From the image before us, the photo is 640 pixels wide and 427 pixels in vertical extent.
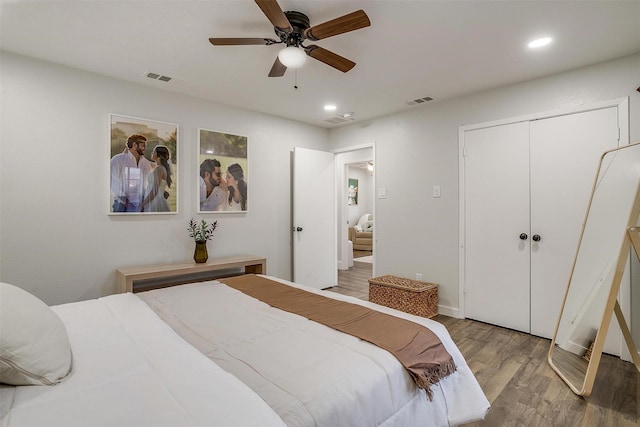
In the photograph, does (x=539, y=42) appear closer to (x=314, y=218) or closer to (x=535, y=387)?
(x=535, y=387)

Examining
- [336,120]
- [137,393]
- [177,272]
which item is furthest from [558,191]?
[177,272]

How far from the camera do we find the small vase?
344 cm

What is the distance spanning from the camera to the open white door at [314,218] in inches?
176

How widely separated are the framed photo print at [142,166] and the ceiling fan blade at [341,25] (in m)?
2.13

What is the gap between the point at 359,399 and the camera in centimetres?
113

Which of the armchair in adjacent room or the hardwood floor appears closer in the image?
the hardwood floor

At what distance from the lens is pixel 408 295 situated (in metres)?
3.51

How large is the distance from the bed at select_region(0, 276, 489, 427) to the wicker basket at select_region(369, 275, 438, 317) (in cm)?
182

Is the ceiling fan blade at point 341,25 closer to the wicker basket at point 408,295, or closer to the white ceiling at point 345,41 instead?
A: the white ceiling at point 345,41

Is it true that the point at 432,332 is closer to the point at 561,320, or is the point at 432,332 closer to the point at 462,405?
the point at 462,405

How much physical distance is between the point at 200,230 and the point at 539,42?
11.7 feet

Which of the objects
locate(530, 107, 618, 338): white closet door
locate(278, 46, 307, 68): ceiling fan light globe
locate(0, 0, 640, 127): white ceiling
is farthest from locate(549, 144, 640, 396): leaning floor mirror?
locate(278, 46, 307, 68): ceiling fan light globe

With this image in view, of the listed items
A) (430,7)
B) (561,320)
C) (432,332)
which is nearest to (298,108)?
(430,7)

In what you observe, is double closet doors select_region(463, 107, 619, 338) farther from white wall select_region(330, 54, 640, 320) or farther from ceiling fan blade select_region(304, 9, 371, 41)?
ceiling fan blade select_region(304, 9, 371, 41)
